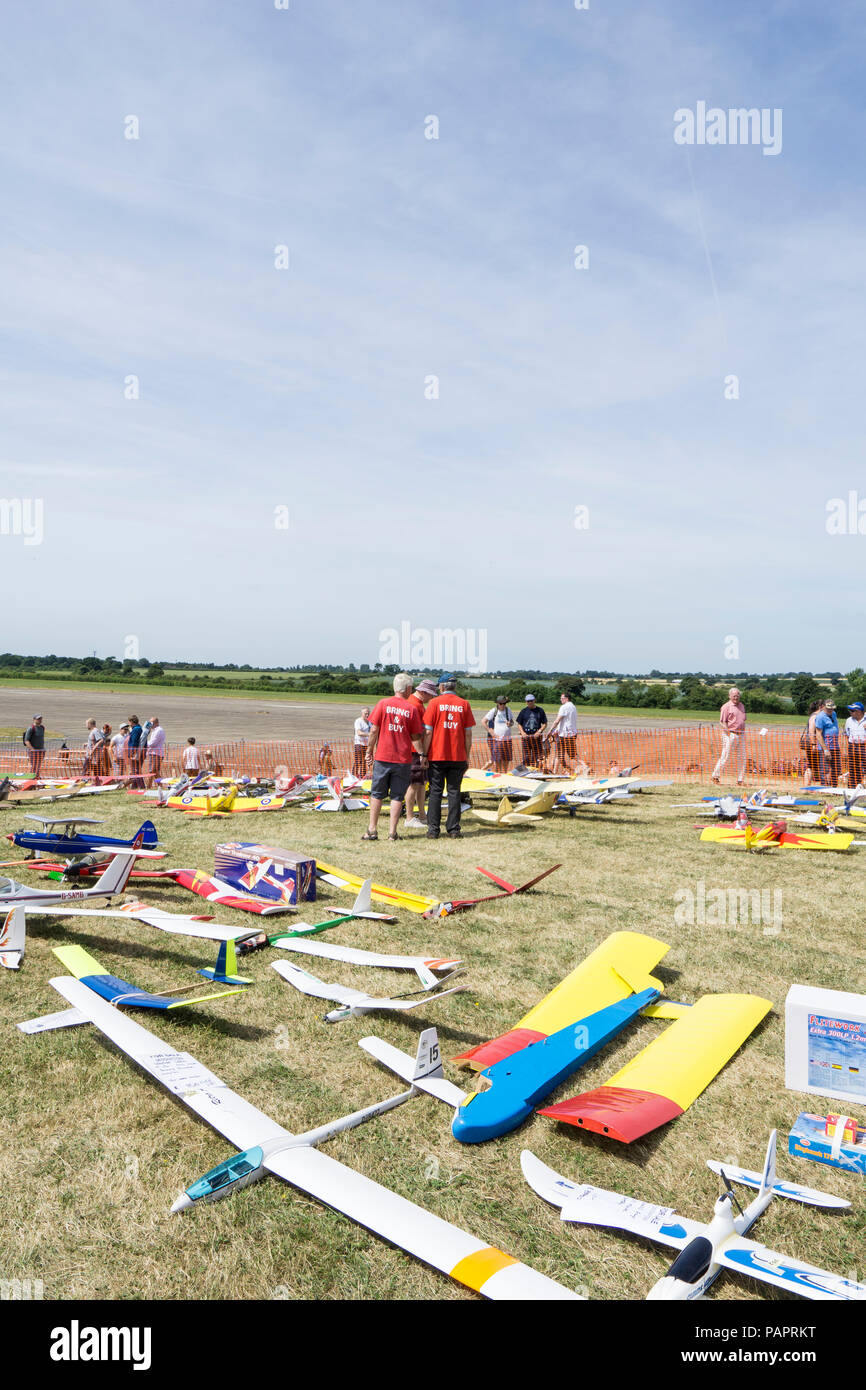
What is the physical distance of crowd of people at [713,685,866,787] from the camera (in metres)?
14.8

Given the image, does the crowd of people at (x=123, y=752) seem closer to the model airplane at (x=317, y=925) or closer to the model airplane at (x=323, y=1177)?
the model airplane at (x=317, y=925)

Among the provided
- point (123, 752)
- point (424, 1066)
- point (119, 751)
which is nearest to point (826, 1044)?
point (424, 1066)

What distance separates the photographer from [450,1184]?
10.3ft

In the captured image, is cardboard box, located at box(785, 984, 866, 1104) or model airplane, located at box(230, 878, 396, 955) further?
model airplane, located at box(230, 878, 396, 955)

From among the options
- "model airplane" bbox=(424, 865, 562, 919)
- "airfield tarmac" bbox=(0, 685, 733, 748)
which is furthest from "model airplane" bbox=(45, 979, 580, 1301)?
"airfield tarmac" bbox=(0, 685, 733, 748)

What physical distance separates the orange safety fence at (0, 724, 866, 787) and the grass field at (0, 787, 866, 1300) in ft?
31.3

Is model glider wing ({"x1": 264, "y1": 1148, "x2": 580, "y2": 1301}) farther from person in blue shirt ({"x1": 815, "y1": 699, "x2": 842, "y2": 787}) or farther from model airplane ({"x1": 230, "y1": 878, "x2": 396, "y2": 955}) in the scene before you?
person in blue shirt ({"x1": 815, "y1": 699, "x2": 842, "y2": 787})

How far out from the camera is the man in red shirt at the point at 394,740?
9477 mm

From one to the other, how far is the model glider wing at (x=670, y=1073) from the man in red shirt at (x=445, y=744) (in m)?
5.54

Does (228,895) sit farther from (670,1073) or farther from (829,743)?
(829,743)

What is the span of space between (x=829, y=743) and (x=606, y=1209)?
577 inches
